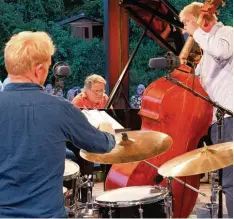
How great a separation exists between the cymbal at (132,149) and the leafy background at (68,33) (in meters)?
3.88

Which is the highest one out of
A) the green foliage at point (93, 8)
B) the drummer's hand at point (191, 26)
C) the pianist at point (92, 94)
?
the green foliage at point (93, 8)

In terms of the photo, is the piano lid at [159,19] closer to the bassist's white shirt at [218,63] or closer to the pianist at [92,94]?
the pianist at [92,94]

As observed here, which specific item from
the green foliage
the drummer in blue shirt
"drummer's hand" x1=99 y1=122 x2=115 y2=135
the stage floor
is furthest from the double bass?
the green foliage

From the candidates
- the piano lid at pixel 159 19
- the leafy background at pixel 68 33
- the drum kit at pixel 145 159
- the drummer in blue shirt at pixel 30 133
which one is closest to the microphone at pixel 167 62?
the drum kit at pixel 145 159

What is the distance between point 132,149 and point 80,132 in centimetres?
78

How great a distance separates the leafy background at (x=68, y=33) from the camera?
664 cm

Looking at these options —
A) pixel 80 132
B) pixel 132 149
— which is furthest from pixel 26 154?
pixel 132 149

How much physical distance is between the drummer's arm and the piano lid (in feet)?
9.52

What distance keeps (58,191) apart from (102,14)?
508 centimetres

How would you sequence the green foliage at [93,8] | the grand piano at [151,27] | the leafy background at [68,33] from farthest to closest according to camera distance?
1. the green foliage at [93,8]
2. the leafy background at [68,33]
3. the grand piano at [151,27]

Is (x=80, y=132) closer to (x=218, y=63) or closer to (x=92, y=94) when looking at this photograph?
(x=218, y=63)

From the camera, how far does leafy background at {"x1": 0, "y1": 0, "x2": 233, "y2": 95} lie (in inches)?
261

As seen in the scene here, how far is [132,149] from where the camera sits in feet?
8.74

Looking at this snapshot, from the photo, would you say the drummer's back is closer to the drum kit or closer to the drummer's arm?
the drummer's arm
